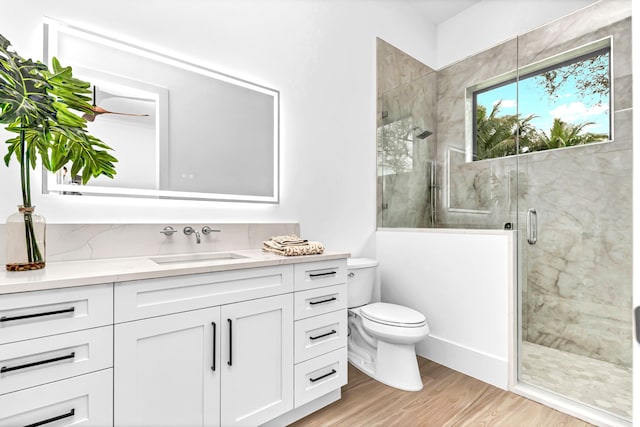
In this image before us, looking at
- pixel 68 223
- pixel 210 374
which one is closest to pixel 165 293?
pixel 210 374

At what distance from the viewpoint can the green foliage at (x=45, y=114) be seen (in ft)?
3.46

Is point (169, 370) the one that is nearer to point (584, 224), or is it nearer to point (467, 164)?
point (467, 164)

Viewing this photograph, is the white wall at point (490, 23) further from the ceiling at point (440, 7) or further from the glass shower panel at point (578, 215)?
the glass shower panel at point (578, 215)

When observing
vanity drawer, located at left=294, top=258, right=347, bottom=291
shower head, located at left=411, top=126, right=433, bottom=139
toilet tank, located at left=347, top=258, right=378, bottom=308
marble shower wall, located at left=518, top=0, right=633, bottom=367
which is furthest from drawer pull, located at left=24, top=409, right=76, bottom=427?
shower head, located at left=411, top=126, right=433, bottom=139

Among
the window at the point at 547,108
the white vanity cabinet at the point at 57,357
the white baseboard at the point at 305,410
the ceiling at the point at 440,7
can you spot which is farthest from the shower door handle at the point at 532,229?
the white vanity cabinet at the point at 57,357

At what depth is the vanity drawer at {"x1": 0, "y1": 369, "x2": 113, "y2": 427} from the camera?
0.94 meters

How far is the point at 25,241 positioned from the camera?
115 centimetres

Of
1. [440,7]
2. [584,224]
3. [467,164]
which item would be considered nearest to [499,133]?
[467,164]

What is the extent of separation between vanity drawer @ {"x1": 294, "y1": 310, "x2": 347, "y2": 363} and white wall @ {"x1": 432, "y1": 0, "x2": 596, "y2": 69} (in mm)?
2820

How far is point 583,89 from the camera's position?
2223 millimetres

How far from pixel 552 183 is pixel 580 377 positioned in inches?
49.6

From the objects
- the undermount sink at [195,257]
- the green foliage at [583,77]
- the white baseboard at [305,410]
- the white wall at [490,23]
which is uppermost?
the white wall at [490,23]

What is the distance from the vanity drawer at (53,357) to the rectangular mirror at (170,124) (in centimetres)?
74

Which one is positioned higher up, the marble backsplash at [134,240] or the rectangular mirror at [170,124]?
the rectangular mirror at [170,124]
